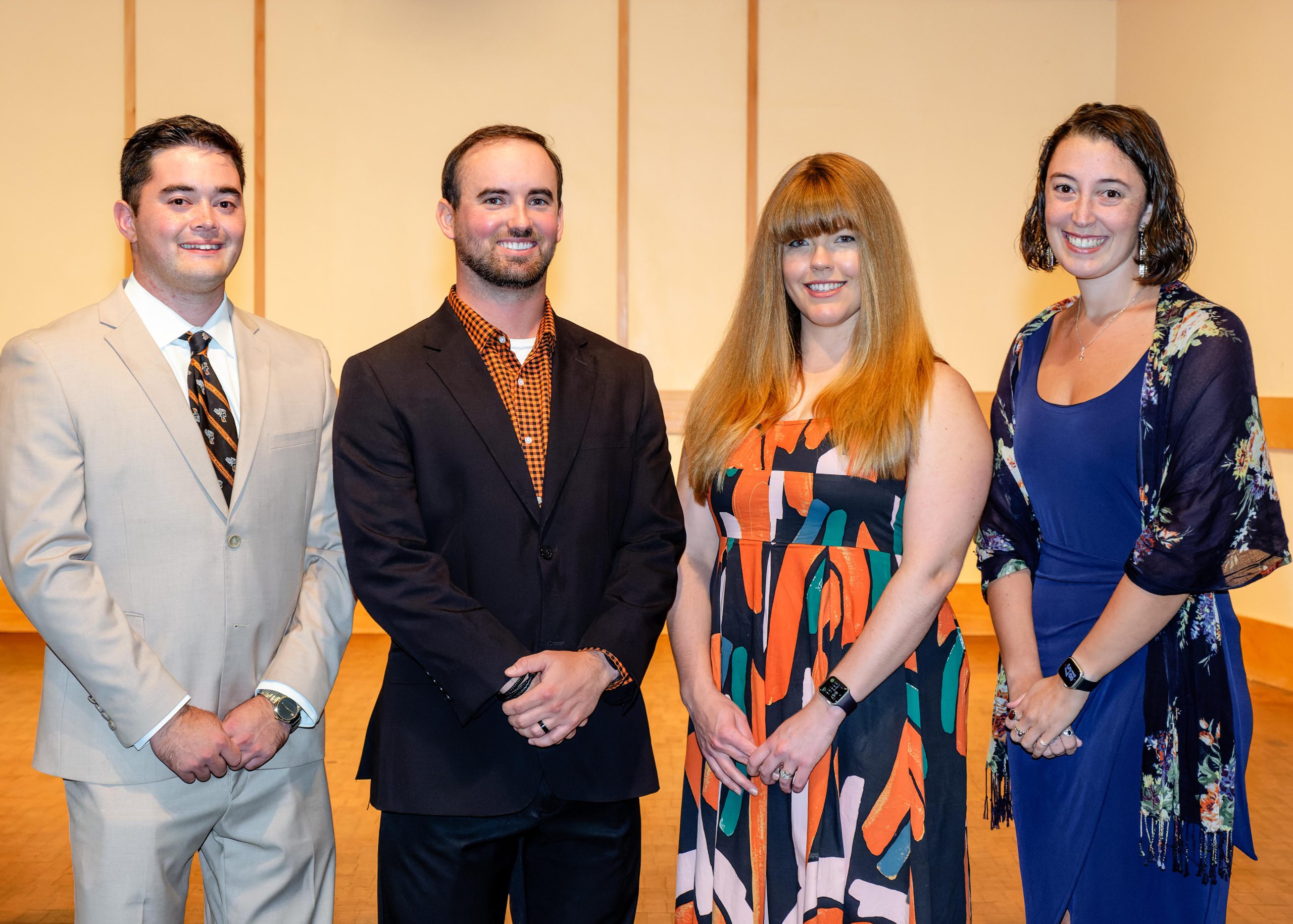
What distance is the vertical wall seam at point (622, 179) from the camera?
622 cm

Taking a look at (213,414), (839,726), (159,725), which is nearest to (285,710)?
(159,725)

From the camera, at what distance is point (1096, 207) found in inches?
77.0

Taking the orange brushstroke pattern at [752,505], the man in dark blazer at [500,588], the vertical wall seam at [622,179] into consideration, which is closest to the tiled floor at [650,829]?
the man in dark blazer at [500,588]

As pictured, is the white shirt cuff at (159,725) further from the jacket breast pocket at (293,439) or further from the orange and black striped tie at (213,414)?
the jacket breast pocket at (293,439)

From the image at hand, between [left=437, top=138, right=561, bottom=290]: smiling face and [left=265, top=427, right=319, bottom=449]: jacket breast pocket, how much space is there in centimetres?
42

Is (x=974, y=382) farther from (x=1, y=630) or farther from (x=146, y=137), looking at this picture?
(x=1, y=630)

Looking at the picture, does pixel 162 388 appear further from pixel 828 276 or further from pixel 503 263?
pixel 828 276

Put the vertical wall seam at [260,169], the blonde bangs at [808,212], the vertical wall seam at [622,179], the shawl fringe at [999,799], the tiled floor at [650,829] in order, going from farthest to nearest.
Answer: the vertical wall seam at [622,179] < the vertical wall seam at [260,169] < the tiled floor at [650,829] < the shawl fringe at [999,799] < the blonde bangs at [808,212]

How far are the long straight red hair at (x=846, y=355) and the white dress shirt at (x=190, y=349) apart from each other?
0.81m

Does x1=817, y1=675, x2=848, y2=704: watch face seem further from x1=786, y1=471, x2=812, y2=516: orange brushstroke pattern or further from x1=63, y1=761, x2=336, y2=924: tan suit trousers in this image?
x1=63, y1=761, x2=336, y2=924: tan suit trousers

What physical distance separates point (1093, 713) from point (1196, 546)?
14.0 inches

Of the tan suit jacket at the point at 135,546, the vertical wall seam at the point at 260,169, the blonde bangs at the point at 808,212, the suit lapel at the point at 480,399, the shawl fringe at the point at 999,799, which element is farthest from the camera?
the vertical wall seam at the point at 260,169

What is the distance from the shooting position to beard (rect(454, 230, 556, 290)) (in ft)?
6.25

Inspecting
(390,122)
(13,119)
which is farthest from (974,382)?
(13,119)
